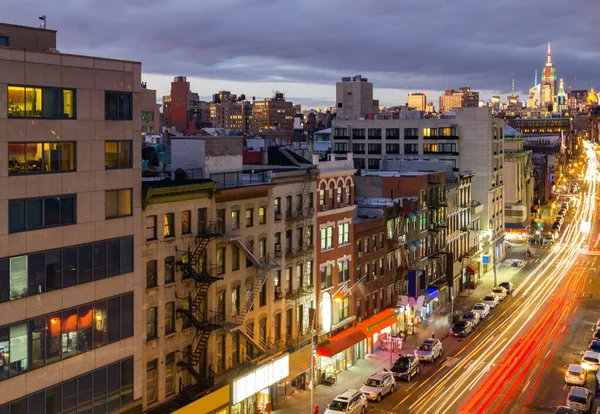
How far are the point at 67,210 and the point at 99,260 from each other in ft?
10.3

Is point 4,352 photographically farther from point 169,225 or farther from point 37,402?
point 169,225

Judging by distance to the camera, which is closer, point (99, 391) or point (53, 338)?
point (53, 338)

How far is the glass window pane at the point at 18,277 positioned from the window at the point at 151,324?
8.37m

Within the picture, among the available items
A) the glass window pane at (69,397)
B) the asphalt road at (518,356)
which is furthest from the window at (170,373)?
the asphalt road at (518,356)

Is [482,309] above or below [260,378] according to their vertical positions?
below

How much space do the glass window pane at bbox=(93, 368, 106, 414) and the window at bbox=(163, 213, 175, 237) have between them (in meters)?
8.22

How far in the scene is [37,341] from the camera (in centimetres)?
3309

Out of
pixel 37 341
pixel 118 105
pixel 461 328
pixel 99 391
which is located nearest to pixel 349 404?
pixel 99 391

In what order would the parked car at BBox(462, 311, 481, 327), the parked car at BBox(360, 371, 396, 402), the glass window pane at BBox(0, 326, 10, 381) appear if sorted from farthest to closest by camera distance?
the parked car at BBox(462, 311, 481, 327), the parked car at BBox(360, 371, 396, 402), the glass window pane at BBox(0, 326, 10, 381)

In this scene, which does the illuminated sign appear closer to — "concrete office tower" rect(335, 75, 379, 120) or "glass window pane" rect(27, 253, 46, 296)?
"glass window pane" rect(27, 253, 46, 296)

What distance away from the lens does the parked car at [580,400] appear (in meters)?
48.2

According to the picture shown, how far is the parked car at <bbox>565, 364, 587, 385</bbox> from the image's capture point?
54.7 meters

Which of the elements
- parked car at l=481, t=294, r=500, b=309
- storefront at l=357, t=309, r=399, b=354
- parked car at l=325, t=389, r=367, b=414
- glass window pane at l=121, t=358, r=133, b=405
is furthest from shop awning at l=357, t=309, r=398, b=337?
glass window pane at l=121, t=358, r=133, b=405

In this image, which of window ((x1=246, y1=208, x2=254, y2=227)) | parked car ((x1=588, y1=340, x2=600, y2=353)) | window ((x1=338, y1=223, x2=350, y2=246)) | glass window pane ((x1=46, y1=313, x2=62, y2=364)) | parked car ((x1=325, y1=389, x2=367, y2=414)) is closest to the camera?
glass window pane ((x1=46, y1=313, x2=62, y2=364))
